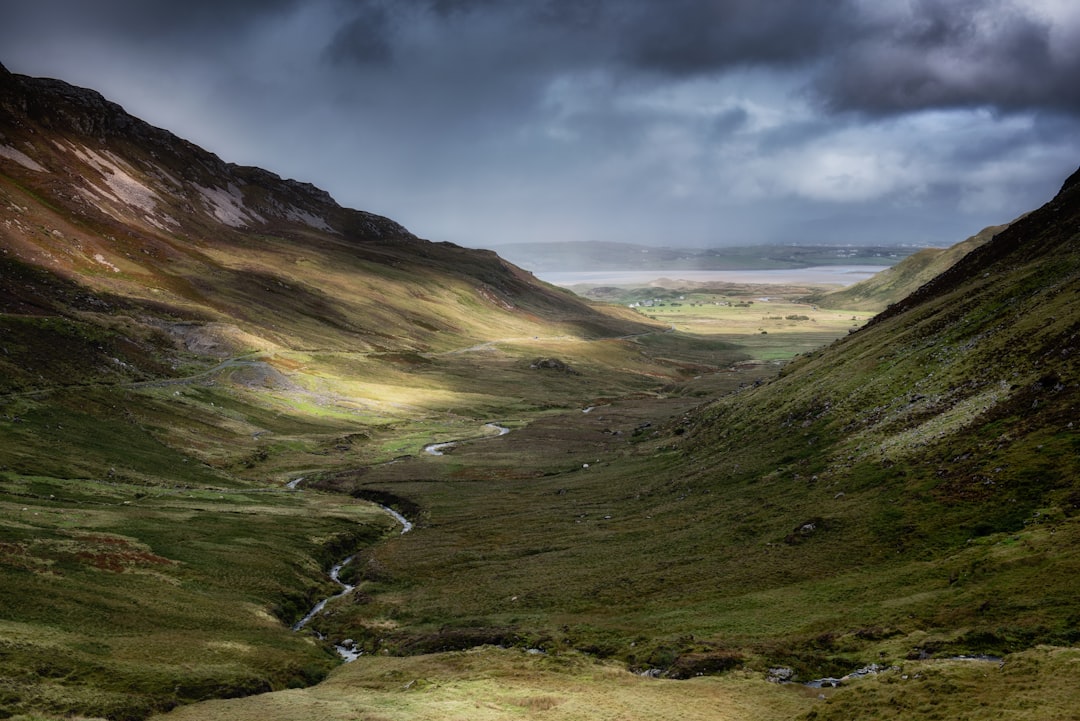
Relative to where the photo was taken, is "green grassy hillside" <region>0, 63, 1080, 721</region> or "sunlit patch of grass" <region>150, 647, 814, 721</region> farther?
"green grassy hillside" <region>0, 63, 1080, 721</region>

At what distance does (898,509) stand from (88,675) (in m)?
66.8

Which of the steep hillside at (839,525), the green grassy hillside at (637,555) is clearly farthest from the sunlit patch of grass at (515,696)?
the steep hillside at (839,525)

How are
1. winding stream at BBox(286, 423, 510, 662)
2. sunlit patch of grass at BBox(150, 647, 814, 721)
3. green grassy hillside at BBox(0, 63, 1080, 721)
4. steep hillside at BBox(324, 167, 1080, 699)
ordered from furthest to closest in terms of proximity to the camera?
1. winding stream at BBox(286, 423, 510, 662)
2. steep hillside at BBox(324, 167, 1080, 699)
3. green grassy hillside at BBox(0, 63, 1080, 721)
4. sunlit patch of grass at BBox(150, 647, 814, 721)

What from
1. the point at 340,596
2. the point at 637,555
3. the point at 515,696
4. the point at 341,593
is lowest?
the point at 341,593

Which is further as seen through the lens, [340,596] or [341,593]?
[341,593]

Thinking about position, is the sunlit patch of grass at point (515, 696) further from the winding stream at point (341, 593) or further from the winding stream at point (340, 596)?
the winding stream at point (341, 593)

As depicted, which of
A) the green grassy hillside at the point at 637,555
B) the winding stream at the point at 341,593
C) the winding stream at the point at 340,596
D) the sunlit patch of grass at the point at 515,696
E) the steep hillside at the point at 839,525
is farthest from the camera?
→ the winding stream at the point at 341,593

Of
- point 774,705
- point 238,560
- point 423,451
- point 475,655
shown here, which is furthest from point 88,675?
point 423,451

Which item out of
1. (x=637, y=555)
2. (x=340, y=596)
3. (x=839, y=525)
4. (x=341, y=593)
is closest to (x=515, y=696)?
(x=637, y=555)

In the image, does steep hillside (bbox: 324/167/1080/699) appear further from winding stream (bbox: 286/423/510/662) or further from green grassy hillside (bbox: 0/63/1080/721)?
winding stream (bbox: 286/423/510/662)

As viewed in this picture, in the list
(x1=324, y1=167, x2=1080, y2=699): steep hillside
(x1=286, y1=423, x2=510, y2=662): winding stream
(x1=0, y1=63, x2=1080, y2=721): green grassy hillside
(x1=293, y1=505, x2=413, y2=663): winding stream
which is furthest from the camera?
(x1=286, y1=423, x2=510, y2=662): winding stream

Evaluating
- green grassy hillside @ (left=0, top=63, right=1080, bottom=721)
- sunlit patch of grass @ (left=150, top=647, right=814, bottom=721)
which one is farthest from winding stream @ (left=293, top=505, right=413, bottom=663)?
sunlit patch of grass @ (left=150, top=647, right=814, bottom=721)

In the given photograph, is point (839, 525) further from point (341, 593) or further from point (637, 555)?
point (341, 593)

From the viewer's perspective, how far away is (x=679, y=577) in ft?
237
